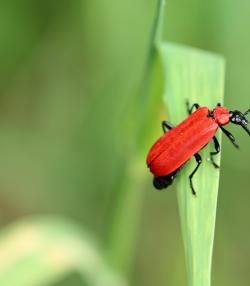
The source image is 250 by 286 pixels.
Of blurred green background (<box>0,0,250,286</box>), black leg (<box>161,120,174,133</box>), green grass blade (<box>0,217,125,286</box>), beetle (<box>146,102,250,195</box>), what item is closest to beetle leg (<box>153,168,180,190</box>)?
beetle (<box>146,102,250,195</box>)

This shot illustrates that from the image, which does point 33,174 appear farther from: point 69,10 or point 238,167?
point 238,167

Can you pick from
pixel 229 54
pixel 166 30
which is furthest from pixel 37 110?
pixel 229 54

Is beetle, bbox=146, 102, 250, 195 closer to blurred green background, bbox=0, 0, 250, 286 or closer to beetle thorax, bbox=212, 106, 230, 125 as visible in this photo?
beetle thorax, bbox=212, 106, 230, 125

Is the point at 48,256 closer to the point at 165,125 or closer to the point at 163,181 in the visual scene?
the point at 163,181

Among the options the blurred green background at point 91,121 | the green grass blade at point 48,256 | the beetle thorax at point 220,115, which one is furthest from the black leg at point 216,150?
the blurred green background at point 91,121

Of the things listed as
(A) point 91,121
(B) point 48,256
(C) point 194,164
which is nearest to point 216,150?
(C) point 194,164
